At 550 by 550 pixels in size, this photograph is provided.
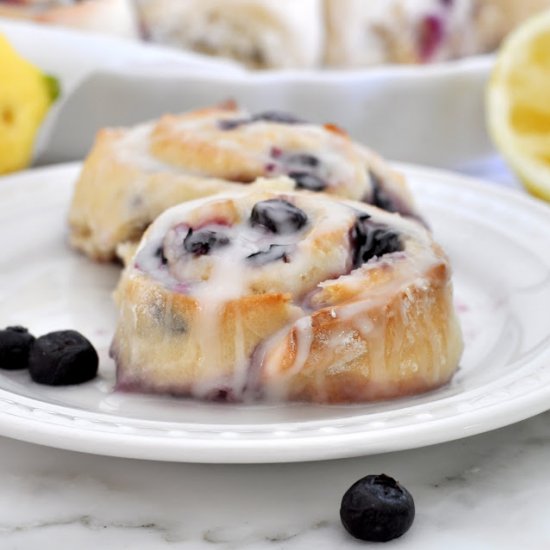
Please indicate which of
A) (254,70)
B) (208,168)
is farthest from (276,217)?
(254,70)

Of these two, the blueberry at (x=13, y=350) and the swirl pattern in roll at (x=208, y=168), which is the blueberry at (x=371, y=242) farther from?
the blueberry at (x=13, y=350)

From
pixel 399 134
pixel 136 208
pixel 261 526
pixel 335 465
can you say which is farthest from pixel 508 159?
pixel 261 526

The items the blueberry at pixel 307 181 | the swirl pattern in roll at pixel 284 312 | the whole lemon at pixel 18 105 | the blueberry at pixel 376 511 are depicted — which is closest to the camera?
the blueberry at pixel 376 511

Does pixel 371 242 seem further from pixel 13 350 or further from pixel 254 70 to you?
pixel 254 70

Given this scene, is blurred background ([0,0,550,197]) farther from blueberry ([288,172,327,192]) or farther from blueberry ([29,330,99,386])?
blueberry ([29,330,99,386])

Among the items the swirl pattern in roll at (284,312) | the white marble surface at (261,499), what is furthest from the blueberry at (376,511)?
the swirl pattern in roll at (284,312)

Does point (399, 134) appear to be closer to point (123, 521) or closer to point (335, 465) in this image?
point (335, 465)

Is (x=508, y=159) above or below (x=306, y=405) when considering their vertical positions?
below

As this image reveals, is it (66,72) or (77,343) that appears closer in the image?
(77,343)
